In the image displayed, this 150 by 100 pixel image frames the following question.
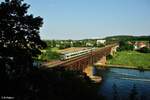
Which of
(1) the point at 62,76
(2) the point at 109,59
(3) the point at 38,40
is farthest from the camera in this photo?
(2) the point at 109,59

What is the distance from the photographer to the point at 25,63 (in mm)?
22250

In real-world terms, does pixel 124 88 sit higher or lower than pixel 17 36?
lower

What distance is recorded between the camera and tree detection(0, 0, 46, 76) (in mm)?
21453

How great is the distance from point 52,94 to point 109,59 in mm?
107644

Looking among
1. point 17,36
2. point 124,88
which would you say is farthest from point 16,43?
point 124,88

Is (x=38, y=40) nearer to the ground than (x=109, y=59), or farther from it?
farther from it

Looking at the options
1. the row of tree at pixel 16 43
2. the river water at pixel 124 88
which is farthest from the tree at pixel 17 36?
the river water at pixel 124 88

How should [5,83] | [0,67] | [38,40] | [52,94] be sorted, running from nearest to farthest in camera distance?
1. [0,67]
2. [38,40]
3. [5,83]
4. [52,94]

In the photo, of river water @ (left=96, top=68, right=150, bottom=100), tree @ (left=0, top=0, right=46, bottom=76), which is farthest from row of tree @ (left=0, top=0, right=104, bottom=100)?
river water @ (left=96, top=68, right=150, bottom=100)

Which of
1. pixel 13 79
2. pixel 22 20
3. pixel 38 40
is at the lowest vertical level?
pixel 13 79

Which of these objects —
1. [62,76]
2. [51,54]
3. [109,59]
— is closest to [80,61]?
[62,76]

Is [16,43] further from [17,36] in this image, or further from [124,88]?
[124,88]

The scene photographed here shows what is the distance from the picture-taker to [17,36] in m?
21.8

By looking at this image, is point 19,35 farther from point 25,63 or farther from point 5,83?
point 5,83
